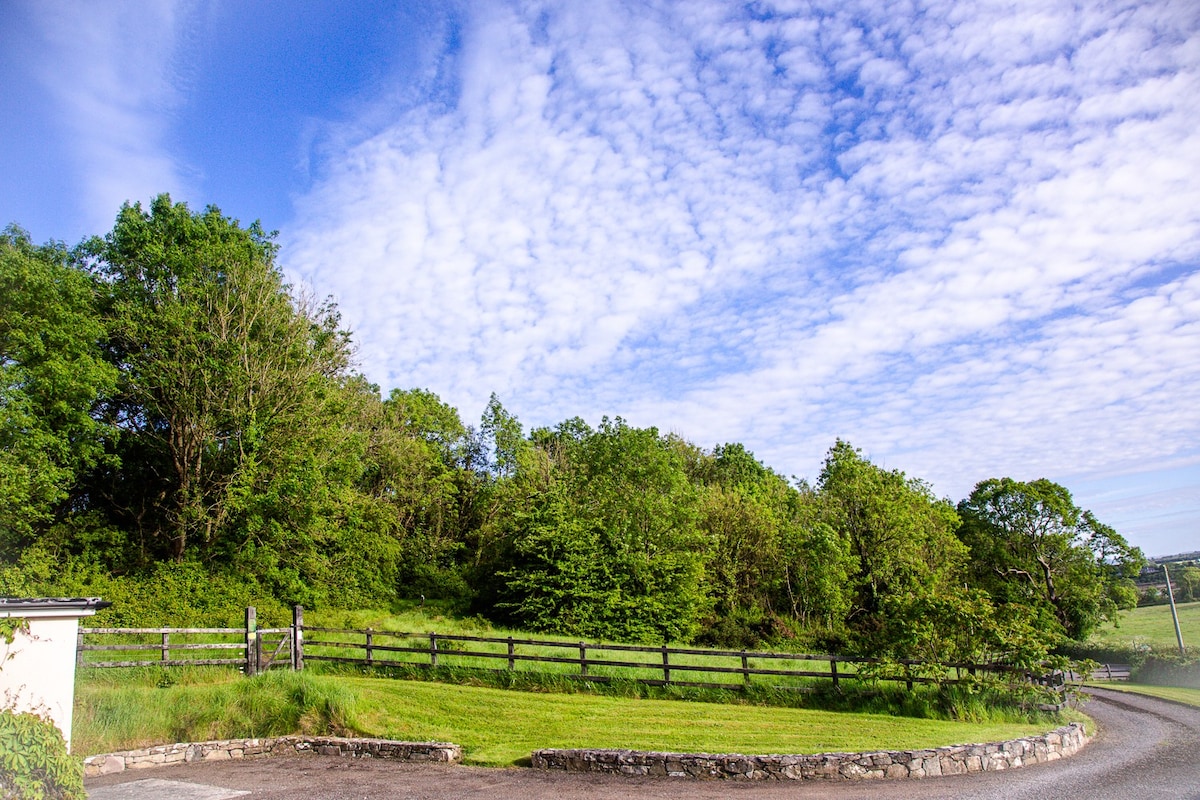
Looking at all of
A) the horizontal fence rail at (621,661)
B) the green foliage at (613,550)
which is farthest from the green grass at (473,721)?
the green foliage at (613,550)

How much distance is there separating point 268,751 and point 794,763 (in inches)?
316

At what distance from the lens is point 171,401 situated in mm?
23812

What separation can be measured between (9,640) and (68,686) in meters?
0.99

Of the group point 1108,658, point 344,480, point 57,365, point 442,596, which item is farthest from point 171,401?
point 1108,658

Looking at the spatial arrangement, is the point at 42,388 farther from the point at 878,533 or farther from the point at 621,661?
the point at 878,533

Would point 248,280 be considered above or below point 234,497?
above

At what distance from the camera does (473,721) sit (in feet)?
41.4

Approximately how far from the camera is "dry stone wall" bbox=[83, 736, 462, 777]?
988 cm

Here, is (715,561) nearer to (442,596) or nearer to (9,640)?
(442,596)

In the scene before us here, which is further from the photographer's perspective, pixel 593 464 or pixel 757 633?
pixel 593 464

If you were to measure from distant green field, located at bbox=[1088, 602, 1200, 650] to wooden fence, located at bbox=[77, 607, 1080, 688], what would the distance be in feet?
76.7

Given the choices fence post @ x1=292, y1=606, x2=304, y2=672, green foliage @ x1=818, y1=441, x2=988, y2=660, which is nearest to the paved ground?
fence post @ x1=292, y1=606, x2=304, y2=672

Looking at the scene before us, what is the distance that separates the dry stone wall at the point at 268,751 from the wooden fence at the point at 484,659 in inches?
181

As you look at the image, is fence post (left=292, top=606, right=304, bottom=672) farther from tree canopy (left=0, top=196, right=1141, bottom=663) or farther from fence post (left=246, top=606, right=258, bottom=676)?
tree canopy (left=0, top=196, right=1141, bottom=663)
